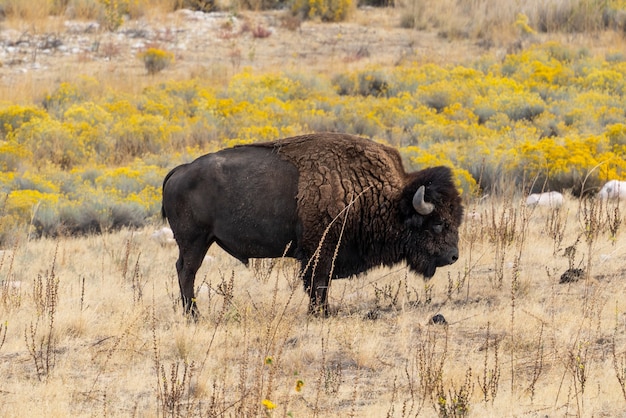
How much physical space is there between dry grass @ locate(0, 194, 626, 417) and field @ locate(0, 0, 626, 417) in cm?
3

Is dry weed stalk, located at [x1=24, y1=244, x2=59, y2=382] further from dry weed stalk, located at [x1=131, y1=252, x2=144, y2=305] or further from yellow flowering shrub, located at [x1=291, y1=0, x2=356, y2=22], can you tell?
yellow flowering shrub, located at [x1=291, y1=0, x2=356, y2=22]

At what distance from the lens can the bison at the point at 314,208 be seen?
8344 mm

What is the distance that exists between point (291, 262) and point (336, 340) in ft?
8.79

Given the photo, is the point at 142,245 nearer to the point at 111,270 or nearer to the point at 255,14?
the point at 111,270

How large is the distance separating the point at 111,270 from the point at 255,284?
1.73m

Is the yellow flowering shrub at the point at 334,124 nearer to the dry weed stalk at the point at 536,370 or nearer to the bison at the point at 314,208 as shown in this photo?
the bison at the point at 314,208

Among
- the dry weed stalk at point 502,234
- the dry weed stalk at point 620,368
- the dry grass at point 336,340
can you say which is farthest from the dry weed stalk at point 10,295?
the dry weed stalk at point 620,368

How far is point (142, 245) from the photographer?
11.5m

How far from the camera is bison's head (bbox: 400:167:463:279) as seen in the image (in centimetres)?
848

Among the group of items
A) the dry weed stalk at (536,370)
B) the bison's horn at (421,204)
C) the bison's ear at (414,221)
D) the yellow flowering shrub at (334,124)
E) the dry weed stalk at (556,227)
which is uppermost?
the bison's horn at (421,204)

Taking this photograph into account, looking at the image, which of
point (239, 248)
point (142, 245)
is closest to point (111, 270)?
point (142, 245)

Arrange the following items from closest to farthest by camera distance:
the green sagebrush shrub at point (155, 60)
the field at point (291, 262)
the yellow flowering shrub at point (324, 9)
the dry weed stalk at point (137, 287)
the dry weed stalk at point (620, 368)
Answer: the dry weed stalk at point (620, 368) < the field at point (291, 262) < the dry weed stalk at point (137, 287) < the green sagebrush shrub at point (155, 60) < the yellow flowering shrub at point (324, 9)

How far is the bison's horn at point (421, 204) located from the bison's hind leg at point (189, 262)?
1.79 m

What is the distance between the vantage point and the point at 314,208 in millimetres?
8273
